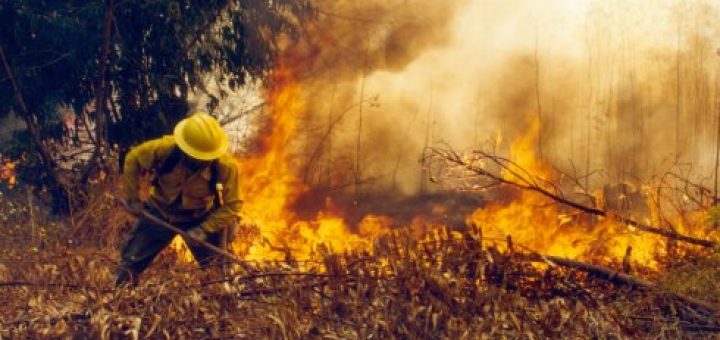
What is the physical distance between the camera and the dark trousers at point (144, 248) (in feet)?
21.2

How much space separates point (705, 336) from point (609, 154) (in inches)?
212

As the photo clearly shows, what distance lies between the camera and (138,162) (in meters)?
6.25

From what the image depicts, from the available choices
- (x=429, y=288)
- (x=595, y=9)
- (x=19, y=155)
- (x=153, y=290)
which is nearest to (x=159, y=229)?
(x=153, y=290)

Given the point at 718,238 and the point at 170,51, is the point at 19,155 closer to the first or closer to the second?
the point at 170,51

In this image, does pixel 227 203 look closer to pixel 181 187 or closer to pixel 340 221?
pixel 181 187

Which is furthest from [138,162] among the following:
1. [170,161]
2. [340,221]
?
[340,221]

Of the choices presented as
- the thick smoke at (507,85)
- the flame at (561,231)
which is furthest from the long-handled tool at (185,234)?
the thick smoke at (507,85)

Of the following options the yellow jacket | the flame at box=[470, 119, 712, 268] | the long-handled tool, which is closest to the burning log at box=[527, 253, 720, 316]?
the flame at box=[470, 119, 712, 268]

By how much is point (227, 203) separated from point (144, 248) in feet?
2.69

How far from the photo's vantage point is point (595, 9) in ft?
32.6

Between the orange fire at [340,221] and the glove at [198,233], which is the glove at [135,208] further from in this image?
the orange fire at [340,221]

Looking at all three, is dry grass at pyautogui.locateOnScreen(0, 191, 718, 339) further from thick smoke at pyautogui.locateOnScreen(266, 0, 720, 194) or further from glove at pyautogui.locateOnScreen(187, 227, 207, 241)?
thick smoke at pyautogui.locateOnScreen(266, 0, 720, 194)

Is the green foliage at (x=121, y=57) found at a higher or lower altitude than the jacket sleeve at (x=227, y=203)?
higher

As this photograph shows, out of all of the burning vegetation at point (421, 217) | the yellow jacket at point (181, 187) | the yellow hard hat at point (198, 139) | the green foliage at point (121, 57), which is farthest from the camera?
the green foliage at point (121, 57)
